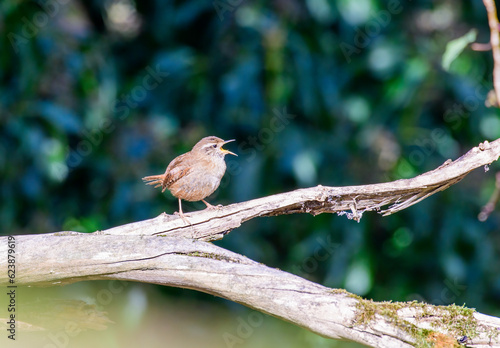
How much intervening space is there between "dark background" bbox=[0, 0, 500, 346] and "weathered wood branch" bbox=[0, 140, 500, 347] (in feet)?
7.65

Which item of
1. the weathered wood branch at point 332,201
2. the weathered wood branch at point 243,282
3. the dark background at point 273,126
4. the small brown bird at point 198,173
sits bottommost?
the weathered wood branch at point 243,282

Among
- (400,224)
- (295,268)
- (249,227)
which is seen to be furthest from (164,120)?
(400,224)

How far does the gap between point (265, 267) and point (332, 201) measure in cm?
54

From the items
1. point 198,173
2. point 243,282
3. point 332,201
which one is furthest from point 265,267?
point 198,173

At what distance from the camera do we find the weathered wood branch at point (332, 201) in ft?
11.2

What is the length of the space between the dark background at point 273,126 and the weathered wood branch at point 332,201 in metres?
2.23

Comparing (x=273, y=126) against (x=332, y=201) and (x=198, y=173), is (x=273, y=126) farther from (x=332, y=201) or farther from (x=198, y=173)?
(x=332, y=201)

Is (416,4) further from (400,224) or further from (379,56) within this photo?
(400,224)

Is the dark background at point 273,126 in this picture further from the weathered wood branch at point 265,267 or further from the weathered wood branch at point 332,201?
the weathered wood branch at point 265,267

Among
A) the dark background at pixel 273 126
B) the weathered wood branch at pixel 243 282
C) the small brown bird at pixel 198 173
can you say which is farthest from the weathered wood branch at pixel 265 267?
the dark background at pixel 273 126

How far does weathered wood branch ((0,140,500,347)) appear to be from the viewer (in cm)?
314

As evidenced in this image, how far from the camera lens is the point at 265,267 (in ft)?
11.2

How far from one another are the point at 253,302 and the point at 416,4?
4.61 meters

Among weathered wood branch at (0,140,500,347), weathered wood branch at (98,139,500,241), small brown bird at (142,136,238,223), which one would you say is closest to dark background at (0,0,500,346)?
small brown bird at (142,136,238,223)
